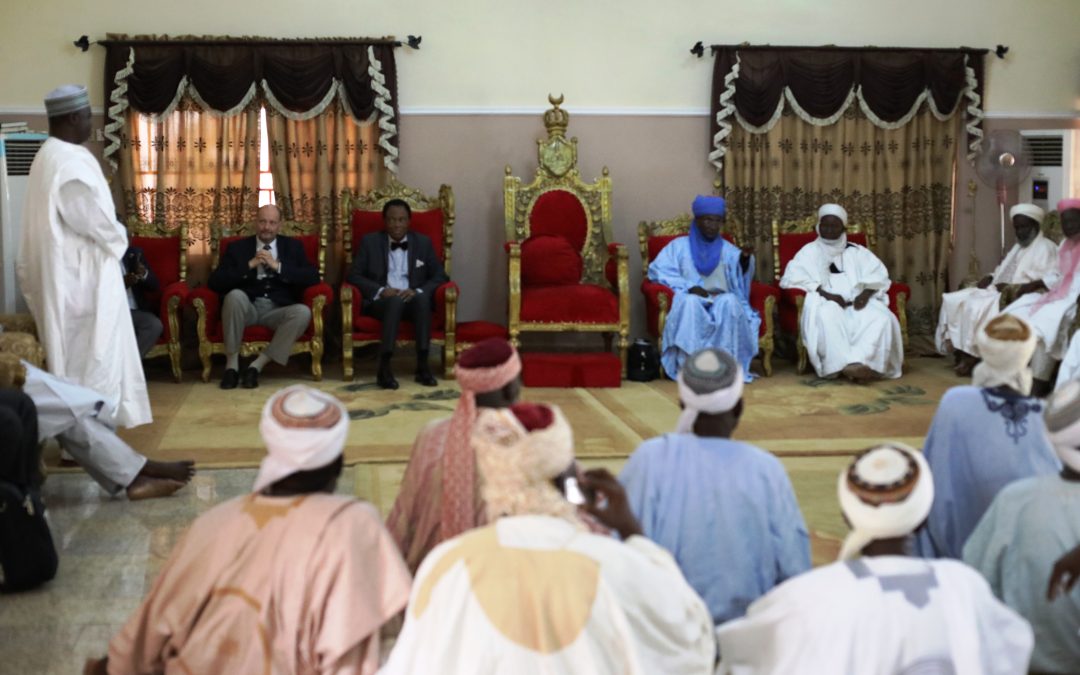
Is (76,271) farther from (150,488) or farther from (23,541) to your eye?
(23,541)

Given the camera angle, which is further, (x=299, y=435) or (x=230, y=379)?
(x=230, y=379)

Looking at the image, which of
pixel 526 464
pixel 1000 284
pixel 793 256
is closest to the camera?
pixel 526 464

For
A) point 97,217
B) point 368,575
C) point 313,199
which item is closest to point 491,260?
point 313,199

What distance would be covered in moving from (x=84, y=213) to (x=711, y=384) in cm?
360

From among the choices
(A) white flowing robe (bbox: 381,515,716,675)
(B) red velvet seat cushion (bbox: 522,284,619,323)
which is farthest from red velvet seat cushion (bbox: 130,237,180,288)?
(A) white flowing robe (bbox: 381,515,716,675)

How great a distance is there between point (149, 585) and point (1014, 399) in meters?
2.76

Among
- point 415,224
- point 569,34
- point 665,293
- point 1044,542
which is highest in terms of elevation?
point 569,34

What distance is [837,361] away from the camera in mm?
8156

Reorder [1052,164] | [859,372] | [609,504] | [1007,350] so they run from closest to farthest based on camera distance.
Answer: [609,504] → [1007,350] → [859,372] → [1052,164]

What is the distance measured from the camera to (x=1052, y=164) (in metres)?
9.35

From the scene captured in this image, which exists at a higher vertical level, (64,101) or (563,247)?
(64,101)

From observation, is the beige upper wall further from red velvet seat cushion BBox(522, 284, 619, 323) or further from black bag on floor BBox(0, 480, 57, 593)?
black bag on floor BBox(0, 480, 57, 593)

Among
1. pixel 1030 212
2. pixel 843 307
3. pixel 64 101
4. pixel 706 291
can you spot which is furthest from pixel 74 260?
pixel 1030 212

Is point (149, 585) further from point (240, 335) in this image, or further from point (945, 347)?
→ point (945, 347)
